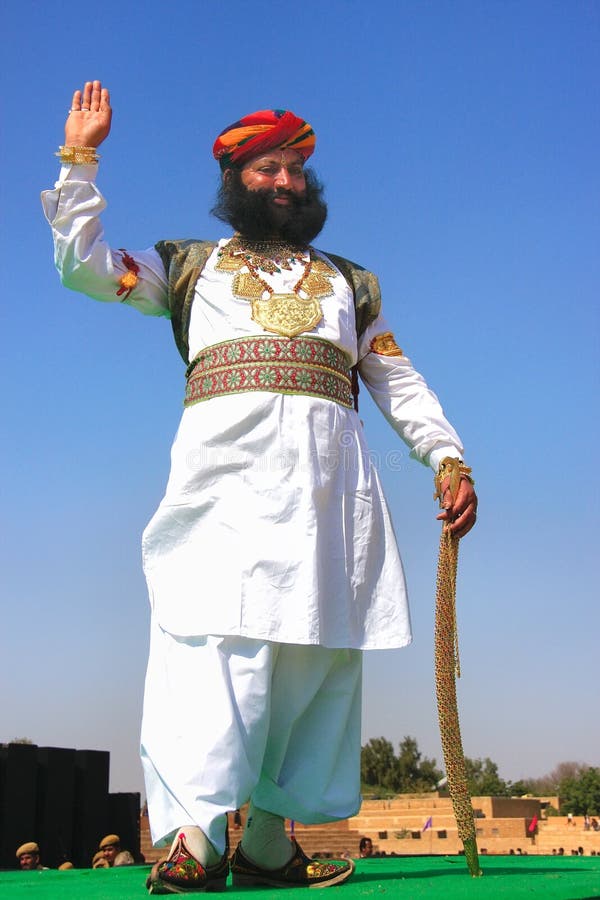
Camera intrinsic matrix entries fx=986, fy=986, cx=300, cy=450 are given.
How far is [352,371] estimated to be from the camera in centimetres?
400

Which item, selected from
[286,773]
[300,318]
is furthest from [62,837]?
[300,318]

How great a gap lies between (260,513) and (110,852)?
5495mm

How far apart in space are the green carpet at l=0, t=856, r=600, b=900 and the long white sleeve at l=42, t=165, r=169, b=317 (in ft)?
6.64

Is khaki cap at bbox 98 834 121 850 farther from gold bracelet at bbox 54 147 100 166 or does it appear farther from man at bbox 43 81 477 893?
gold bracelet at bbox 54 147 100 166

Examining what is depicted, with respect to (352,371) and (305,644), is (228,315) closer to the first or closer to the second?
(352,371)

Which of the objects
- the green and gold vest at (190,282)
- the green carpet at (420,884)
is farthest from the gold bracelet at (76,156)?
the green carpet at (420,884)

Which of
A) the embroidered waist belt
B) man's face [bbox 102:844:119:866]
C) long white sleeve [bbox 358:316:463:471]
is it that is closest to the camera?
the embroidered waist belt

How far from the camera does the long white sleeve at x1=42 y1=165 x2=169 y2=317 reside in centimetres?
347

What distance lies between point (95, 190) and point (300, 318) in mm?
857

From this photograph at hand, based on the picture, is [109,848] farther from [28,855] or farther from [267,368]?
[267,368]

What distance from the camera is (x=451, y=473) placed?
3660 millimetres

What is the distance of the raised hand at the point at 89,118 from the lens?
353 cm

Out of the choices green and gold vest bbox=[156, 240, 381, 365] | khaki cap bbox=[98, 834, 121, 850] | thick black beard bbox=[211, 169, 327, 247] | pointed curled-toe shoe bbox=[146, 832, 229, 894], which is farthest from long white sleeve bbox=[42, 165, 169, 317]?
khaki cap bbox=[98, 834, 121, 850]

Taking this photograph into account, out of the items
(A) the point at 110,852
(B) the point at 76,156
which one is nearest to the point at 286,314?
(B) the point at 76,156
